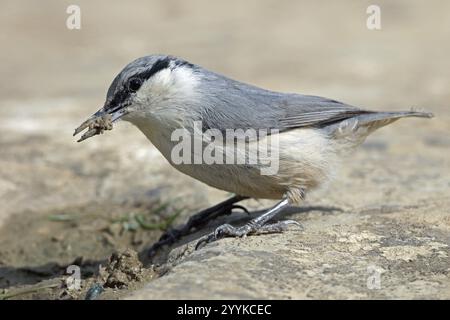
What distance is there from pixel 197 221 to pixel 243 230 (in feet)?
3.38

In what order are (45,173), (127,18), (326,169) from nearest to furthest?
(326,169)
(45,173)
(127,18)

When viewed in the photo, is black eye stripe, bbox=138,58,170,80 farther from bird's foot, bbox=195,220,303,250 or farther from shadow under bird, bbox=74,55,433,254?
bird's foot, bbox=195,220,303,250

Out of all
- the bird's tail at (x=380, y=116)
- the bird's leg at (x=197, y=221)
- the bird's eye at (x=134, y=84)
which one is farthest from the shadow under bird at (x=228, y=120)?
the bird's leg at (x=197, y=221)

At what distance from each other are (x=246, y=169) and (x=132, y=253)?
3.34 feet

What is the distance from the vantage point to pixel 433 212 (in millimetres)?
5777

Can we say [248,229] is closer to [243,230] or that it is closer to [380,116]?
[243,230]

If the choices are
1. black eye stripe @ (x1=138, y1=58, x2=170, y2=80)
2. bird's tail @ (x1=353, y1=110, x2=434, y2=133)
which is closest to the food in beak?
black eye stripe @ (x1=138, y1=58, x2=170, y2=80)

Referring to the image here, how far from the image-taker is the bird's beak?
5.64 metres

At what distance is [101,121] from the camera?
5641 millimetres

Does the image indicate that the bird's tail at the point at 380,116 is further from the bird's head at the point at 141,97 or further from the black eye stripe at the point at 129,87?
the black eye stripe at the point at 129,87

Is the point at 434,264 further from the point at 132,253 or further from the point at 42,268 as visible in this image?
the point at 42,268

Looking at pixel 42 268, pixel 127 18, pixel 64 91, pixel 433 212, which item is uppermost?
pixel 127 18

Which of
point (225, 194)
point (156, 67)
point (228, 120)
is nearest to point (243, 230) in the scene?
point (228, 120)

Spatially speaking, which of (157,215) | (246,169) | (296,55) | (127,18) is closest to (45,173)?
(157,215)
